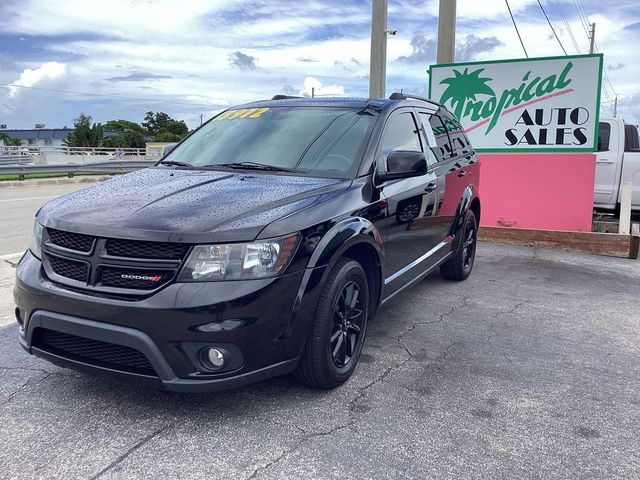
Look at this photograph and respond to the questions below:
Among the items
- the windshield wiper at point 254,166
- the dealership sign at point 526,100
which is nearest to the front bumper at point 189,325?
the windshield wiper at point 254,166

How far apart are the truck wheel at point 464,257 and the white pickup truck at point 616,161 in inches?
181

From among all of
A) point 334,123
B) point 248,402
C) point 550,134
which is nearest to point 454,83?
point 550,134

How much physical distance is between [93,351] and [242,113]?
2438 millimetres

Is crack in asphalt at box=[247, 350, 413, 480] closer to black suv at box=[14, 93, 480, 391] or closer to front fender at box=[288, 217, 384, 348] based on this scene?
black suv at box=[14, 93, 480, 391]

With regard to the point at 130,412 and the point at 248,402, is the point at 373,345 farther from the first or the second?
the point at 130,412

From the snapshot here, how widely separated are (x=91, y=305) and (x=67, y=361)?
1.36 ft

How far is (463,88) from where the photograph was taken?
917 centimetres

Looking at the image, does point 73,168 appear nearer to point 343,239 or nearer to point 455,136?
point 455,136

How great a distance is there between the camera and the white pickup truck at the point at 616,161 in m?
9.59

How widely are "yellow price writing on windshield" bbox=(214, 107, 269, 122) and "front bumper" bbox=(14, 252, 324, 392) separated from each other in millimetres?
1986

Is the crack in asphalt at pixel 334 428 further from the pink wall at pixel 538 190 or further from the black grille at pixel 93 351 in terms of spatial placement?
the pink wall at pixel 538 190

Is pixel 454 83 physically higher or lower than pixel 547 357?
higher

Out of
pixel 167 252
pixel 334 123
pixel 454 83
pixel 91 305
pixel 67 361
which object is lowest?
pixel 67 361

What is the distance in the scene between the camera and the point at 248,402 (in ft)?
10.7
